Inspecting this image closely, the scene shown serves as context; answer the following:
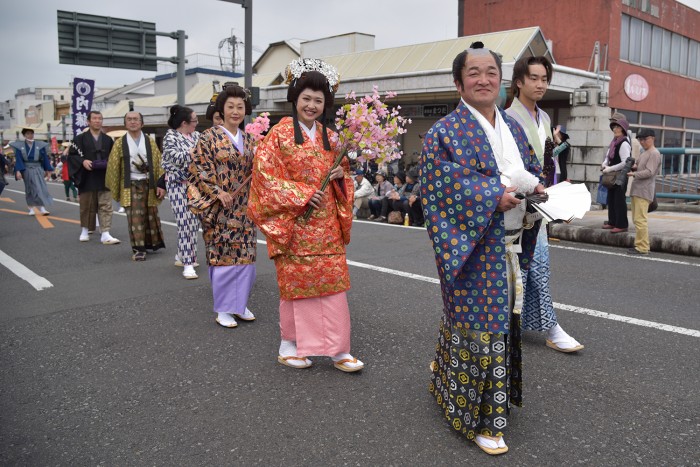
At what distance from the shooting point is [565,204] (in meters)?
2.83

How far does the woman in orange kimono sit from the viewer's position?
11.8 ft

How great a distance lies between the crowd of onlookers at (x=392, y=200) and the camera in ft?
36.2

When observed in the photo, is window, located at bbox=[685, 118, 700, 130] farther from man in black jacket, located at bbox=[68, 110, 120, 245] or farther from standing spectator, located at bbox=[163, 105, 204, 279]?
standing spectator, located at bbox=[163, 105, 204, 279]

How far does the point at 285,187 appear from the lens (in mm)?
3559

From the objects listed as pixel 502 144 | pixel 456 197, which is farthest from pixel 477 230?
pixel 502 144

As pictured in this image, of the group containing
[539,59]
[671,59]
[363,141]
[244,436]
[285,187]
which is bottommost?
[244,436]

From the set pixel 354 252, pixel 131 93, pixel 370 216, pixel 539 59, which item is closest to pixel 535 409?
pixel 539 59

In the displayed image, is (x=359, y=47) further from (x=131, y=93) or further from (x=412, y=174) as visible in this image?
(x=131, y=93)

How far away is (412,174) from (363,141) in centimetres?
856

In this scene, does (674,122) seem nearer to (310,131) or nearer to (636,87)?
(636,87)

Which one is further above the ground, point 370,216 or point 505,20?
point 505,20

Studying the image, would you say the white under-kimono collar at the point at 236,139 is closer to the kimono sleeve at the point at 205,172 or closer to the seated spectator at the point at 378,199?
the kimono sleeve at the point at 205,172

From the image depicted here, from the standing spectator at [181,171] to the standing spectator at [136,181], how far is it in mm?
811

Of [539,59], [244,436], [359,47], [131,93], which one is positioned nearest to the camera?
[244,436]
